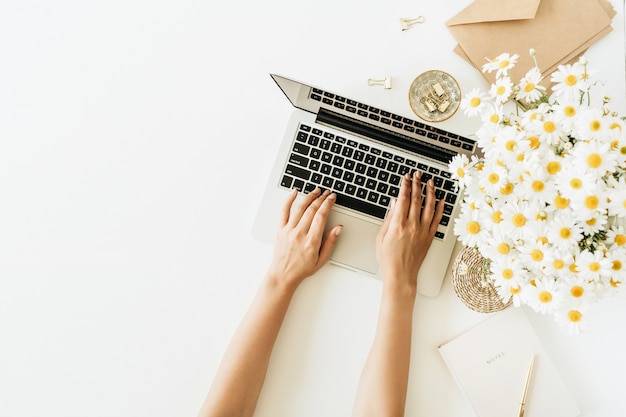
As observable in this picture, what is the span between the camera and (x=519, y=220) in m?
0.55

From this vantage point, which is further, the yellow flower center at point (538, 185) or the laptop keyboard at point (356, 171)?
the laptop keyboard at point (356, 171)

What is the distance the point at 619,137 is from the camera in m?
0.53

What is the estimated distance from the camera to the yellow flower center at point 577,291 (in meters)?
0.53

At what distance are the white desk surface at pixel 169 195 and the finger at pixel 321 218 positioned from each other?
0.09 metres

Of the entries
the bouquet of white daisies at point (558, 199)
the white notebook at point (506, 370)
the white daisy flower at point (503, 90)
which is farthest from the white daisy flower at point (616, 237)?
the white notebook at point (506, 370)

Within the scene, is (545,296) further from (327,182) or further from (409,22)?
(409,22)

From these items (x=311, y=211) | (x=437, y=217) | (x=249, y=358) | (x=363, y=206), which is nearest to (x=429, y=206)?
(x=437, y=217)

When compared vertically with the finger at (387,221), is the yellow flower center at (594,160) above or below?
above

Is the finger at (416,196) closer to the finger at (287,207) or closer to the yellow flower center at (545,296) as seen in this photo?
the finger at (287,207)

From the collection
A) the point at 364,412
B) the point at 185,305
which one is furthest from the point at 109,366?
the point at 364,412

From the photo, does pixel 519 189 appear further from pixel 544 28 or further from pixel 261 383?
pixel 261 383

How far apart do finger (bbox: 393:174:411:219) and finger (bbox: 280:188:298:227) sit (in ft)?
0.67

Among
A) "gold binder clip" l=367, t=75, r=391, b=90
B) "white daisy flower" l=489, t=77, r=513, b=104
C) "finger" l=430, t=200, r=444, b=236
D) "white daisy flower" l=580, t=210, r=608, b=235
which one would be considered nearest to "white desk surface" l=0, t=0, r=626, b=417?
"gold binder clip" l=367, t=75, r=391, b=90

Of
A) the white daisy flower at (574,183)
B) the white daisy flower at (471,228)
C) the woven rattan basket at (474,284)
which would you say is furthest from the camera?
the woven rattan basket at (474,284)
